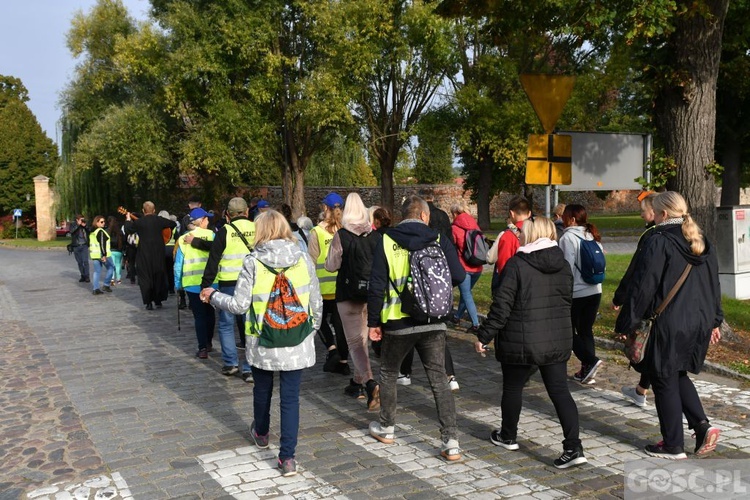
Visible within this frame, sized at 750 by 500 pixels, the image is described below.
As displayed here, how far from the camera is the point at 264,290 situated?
5379mm

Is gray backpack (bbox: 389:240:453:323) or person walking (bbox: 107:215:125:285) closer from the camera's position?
gray backpack (bbox: 389:240:453:323)

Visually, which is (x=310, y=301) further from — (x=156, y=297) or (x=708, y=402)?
(x=156, y=297)

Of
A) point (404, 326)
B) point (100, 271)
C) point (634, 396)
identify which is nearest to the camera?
point (404, 326)

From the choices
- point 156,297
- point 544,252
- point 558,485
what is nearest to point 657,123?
point 544,252

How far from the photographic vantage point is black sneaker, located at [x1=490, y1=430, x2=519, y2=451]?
5789mm

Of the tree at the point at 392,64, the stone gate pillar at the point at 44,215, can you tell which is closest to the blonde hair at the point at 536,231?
the tree at the point at 392,64

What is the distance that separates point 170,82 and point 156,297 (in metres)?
20.1

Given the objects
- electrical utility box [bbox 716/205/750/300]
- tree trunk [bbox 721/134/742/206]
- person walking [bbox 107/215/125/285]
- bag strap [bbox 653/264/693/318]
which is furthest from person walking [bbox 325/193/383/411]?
tree trunk [bbox 721/134/742/206]

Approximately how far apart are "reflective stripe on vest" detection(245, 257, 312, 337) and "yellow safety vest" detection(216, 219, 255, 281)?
275 cm

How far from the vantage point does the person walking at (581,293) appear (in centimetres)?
758

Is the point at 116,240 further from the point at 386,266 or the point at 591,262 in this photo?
the point at 386,266

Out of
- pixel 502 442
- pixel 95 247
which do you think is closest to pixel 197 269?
pixel 502 442

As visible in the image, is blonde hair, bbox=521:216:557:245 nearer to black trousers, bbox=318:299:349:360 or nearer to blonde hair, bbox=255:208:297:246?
blonde hair, bbox=255:208:297:246

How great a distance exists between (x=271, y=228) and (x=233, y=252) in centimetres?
280
